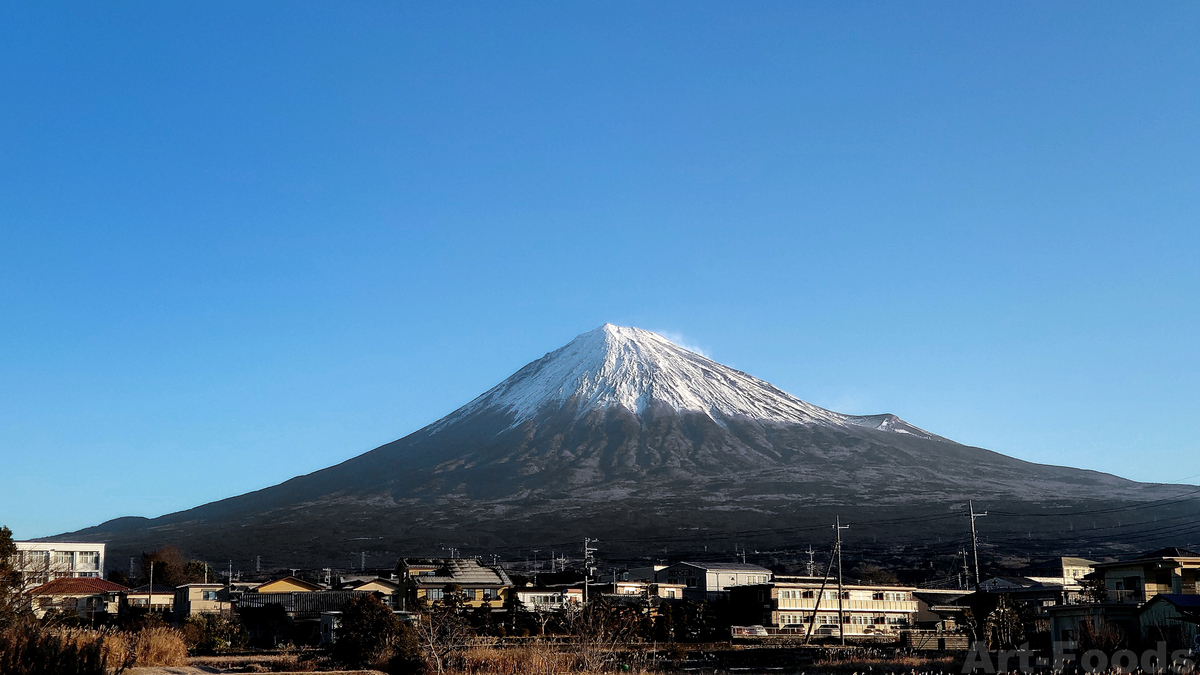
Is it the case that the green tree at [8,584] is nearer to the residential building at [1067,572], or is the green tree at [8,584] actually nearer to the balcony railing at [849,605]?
the balcony railing at [849,605]

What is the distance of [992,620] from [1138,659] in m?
12.3

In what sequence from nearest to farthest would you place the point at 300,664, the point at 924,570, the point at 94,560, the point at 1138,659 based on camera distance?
the point at 1138,659 < the point at 300,664 < the point at 94,560 < the point at 924,570

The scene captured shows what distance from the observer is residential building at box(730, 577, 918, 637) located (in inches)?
2345

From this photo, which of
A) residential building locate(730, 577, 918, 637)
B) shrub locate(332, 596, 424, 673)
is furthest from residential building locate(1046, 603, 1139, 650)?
residential building locate(730, 577, 918, 637)

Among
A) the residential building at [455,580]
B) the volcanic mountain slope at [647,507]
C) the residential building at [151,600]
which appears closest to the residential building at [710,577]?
the residential building at [455,580]

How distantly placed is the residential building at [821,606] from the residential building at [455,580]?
47.1 ft

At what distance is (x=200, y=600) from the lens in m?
56.9

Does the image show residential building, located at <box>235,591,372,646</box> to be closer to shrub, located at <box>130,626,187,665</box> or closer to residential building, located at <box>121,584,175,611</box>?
residential building, located at <box>121,584,175,611</box>

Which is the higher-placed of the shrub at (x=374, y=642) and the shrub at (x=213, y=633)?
the shrub at (x=374, y=642)

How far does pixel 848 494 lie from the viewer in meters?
168

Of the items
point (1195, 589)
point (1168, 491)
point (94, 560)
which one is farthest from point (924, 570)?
point (1168, 491)

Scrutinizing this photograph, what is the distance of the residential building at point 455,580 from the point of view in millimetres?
60250

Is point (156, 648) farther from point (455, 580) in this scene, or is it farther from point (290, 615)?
point (455, 580)

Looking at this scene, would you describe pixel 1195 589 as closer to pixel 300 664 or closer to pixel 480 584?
pixel 300 664
